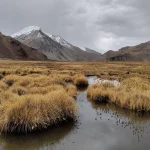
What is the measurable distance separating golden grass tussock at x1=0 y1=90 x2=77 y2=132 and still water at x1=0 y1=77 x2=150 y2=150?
0.52 m

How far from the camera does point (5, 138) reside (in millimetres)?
12602

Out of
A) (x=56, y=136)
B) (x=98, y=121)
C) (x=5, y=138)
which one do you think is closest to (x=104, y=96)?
(x=98, y=121)

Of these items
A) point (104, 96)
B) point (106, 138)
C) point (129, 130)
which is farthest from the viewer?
point (104, 96)

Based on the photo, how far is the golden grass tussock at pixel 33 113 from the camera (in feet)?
43.3

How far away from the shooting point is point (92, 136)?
13.3 meters

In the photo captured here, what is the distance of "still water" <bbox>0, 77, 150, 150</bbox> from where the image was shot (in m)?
11.9

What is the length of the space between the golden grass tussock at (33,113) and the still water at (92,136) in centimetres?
52

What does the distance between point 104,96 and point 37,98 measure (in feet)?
29.7

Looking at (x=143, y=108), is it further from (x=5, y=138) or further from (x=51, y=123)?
(x=5, y=138)

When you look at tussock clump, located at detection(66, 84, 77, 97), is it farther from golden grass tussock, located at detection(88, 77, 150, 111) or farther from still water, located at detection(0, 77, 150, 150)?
still water, located at detection(0, 77, 150, 150)

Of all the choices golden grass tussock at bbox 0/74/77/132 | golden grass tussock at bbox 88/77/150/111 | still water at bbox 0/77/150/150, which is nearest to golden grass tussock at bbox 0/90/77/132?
golden grass tussock at bbox 0/74/77/132

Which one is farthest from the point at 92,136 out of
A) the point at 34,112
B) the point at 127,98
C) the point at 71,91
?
the point at 71,91

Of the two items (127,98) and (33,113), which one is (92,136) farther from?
(127,98)

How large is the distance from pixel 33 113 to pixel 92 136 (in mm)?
3376
